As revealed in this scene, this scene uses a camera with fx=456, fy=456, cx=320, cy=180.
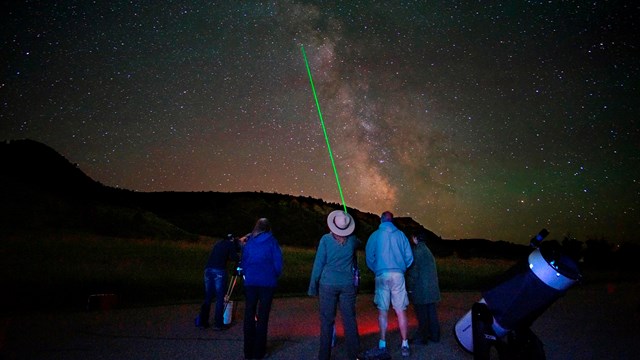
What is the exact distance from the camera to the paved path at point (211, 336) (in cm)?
673

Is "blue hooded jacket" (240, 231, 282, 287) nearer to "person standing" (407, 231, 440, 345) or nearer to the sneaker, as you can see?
the sneaker

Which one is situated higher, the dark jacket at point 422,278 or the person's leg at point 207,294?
the dark jacket at point 422,278

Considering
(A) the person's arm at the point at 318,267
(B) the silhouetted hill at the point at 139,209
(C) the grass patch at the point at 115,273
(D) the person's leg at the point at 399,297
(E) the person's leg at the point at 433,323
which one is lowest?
(C) the grass patch at the point at 115,273

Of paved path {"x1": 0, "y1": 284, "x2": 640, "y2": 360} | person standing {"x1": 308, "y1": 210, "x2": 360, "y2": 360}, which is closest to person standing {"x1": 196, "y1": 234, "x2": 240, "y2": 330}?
paved path {"x1": 0, "y1": 284, "x2": 640, "y2": 360}

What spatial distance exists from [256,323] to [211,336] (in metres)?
1.72

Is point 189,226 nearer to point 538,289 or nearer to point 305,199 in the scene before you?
point 305,199

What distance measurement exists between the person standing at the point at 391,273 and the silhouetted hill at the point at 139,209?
4697 cm

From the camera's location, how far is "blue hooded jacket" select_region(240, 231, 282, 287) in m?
6.48

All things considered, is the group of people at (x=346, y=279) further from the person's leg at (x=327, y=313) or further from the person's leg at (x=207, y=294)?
the person's leg at (x=207, y=294)

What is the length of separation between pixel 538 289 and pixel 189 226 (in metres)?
87.5

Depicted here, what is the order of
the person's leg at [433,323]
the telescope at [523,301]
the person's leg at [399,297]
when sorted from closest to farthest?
1. the telescope at [523,301]
2. the person's leg at [399,297]
3. the person's leg at [433,323]

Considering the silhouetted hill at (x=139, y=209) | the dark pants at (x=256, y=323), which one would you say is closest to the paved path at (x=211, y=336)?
the dark pants at (x=256, y=323)

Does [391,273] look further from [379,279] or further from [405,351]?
[405,351]

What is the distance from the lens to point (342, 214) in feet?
20.4
